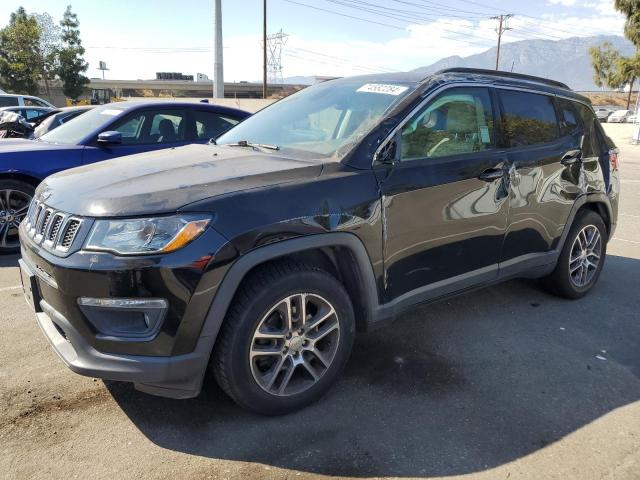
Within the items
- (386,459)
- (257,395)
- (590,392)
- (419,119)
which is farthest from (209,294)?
(590,392)

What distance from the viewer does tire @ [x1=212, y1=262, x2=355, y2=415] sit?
98.3 inches

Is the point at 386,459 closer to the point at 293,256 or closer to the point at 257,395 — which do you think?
the point at 257,395

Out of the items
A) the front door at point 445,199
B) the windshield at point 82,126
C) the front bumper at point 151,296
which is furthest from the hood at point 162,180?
the windshield at point 82,126

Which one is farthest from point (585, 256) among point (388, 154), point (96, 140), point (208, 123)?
point (96, 140)

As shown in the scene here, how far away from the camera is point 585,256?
4.52 metres

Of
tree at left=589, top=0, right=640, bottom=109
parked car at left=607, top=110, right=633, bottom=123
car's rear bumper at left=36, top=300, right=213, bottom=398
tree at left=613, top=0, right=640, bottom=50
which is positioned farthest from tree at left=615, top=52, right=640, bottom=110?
car's rear bumper at left=36, top=300, right=213, bottom=398

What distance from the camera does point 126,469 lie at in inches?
93.4

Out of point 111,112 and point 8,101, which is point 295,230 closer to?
point 111,112

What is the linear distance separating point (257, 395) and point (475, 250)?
5.67 feet

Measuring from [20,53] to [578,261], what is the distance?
49531 millimetres

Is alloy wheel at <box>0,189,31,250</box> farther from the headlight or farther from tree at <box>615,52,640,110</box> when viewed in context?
tree at <box>615,52,640,110</box>

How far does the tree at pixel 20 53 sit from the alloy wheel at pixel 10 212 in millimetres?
44879

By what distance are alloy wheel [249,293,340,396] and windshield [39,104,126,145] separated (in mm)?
4335

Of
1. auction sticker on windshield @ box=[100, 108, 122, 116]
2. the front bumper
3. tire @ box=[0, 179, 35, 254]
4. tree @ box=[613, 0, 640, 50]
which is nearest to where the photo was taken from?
the front bumper
